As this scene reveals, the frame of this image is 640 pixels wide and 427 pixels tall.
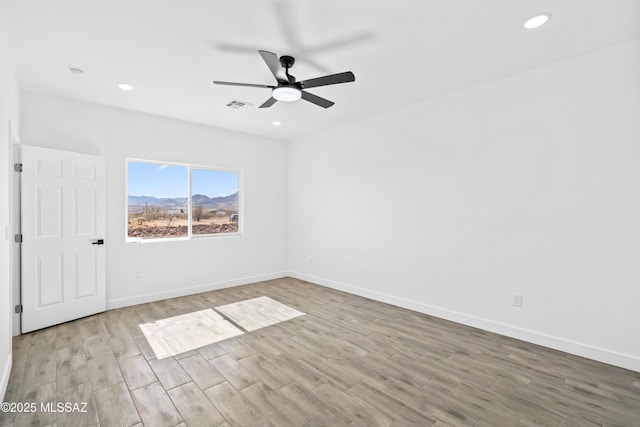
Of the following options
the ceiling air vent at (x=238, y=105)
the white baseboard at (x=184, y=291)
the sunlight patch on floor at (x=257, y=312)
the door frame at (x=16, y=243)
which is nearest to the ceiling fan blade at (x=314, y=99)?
the ceiling air vent at (x=238, y=105)

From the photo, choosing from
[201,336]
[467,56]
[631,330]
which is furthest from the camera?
[201,336]

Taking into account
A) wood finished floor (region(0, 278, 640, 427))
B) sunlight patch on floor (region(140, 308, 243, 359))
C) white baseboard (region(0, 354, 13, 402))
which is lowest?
wood finished floor (region(0, 278, 640, 427))

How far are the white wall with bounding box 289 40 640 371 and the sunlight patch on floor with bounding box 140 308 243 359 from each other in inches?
88.9

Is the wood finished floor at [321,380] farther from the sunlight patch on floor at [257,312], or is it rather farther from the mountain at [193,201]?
the mountain at [193,201]

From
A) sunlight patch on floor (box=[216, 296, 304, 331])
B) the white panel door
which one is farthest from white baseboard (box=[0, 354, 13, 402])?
sunlight patch on floor (box=[216, 296, 304, 331])

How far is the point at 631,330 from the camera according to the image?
101 inches

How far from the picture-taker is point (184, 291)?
471 centimetres

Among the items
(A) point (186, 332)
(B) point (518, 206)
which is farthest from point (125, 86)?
(B) point (518, 206)

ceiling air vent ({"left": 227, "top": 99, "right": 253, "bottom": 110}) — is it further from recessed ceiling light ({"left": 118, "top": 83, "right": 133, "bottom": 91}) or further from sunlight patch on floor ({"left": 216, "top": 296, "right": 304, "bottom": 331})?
sunlight patch on floor ({"left": 216, "top": 296, "right": 304, "bottom": 331})

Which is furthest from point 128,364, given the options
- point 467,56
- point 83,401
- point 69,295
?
point 467,56

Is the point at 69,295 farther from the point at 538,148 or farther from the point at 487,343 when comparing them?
the point at 538,148

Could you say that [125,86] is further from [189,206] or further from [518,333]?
[518,333]

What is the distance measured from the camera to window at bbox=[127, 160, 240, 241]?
450cm

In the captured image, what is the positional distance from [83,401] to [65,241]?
228cm
